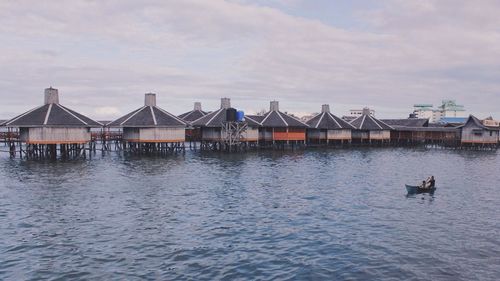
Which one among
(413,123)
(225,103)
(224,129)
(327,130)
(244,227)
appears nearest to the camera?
(244,227)

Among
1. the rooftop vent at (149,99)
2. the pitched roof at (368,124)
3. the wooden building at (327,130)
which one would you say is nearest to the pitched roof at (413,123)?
the pitched roof at (368,124)

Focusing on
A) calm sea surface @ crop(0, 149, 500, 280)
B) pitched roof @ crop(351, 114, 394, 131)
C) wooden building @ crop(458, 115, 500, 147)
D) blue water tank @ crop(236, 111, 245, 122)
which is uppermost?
blue water tank @ crop(236, 111, 245, 122)

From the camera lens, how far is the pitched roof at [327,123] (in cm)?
8000

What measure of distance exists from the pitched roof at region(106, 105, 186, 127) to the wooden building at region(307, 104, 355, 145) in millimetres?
28418

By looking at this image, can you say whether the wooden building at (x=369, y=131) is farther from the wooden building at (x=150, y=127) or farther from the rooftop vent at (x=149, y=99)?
the rooftop vent at (x=149, y=99)

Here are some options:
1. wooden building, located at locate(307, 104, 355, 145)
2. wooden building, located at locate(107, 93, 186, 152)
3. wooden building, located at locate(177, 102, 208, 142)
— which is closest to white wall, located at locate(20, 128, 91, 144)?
wooden building, located at locate(107, 93, 186, 152)

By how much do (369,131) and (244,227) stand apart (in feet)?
223

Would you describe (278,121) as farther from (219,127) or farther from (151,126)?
(151,126)

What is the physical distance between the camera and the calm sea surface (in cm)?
1642

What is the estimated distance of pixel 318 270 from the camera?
53.6 ft

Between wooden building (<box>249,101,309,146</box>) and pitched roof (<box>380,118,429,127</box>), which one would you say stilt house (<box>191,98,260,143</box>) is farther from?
pitched roof (<box>380,118,429,127</box>)

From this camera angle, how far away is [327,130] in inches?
3179

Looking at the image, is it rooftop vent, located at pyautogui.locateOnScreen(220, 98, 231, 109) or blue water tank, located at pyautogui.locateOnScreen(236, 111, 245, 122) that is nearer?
blue water tank, located at pyautogui.locateOnScreen(236, 111, 245, 122)

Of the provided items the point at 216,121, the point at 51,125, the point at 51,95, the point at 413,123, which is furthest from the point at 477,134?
the point at 51,95
